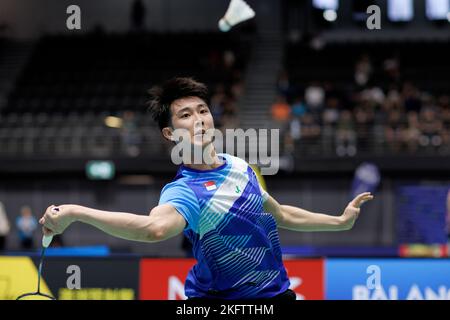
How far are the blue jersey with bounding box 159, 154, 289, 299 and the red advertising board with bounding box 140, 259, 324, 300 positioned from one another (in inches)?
175

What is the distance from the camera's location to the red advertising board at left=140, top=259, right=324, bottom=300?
8086 mm

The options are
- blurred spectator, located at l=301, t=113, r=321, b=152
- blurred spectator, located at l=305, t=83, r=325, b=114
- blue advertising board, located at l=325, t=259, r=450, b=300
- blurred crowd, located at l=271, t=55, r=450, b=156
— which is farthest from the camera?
blurred spectator, located at l=305, t=83, r=325, b=114

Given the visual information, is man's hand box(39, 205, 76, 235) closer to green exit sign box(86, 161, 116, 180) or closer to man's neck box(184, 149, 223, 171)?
man's neck box(184, 149, 223, 171)

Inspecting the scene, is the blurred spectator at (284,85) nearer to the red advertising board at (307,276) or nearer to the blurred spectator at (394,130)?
the blurred spectator at (394,130)

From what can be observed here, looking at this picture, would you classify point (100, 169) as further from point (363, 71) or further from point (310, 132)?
point (363, 71)

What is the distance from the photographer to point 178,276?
8.14m

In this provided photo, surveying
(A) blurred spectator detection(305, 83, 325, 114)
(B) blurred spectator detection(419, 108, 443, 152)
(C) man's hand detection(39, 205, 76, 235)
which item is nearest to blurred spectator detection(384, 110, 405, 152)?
(B) blurred spectator detection(419, 108, 443, 152)

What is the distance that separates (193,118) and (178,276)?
4719mm

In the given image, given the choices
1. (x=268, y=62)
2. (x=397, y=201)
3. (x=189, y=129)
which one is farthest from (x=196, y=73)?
(x=189, y=129)

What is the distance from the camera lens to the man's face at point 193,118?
3.60 m

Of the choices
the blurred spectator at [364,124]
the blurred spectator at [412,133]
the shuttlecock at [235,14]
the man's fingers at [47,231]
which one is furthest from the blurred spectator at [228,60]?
the man's fingers at [47,231]

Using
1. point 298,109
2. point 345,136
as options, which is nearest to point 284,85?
point 298,109

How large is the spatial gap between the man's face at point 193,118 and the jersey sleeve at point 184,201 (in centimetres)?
22
